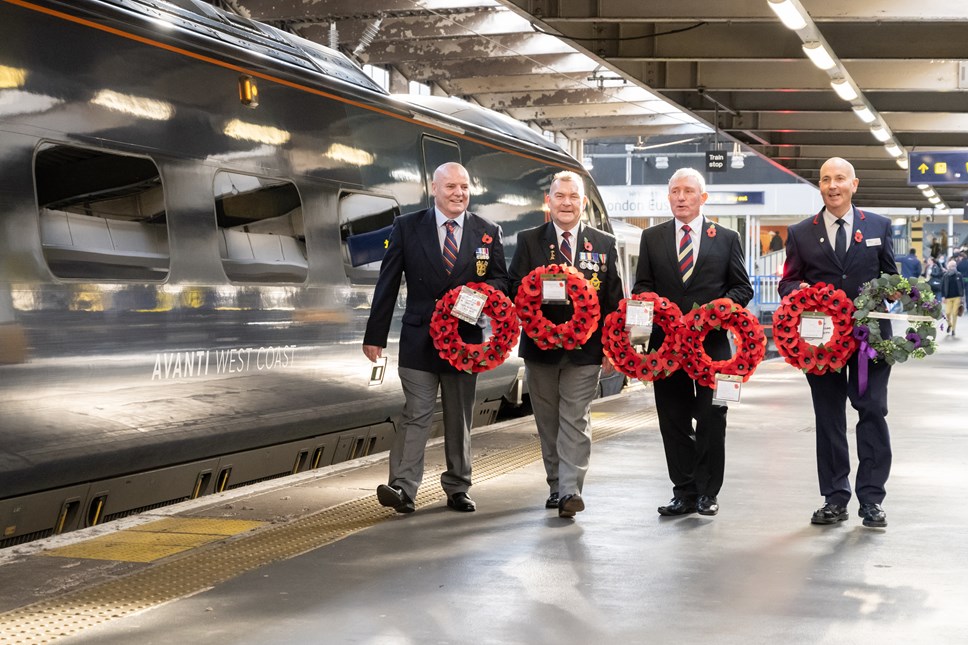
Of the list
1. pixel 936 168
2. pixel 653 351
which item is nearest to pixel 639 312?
pixel 653 351

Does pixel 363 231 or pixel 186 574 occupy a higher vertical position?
pixel 363 231

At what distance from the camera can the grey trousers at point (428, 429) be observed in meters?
7.32

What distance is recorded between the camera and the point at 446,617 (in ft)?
16.7

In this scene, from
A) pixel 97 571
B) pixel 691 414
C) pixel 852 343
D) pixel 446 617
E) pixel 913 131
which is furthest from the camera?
pixel 913 131

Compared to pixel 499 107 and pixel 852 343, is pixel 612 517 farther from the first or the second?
pixel 499 107

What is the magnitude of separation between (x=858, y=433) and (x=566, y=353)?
1.63m

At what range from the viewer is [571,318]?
7.28m

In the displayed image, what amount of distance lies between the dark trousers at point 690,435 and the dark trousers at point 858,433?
0.54 metres

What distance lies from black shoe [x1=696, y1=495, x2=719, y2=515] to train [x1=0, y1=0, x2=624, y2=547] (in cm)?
300

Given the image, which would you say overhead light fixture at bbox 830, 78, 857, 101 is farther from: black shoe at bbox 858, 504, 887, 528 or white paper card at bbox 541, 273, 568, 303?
black shoe at bbox 858, 504, 887, 528

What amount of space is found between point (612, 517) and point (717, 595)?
5.95ft

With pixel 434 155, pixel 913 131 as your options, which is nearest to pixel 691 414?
pixel 434 155

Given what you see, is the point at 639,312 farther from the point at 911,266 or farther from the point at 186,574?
the point at 911,266

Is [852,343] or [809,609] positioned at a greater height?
[852,343]
